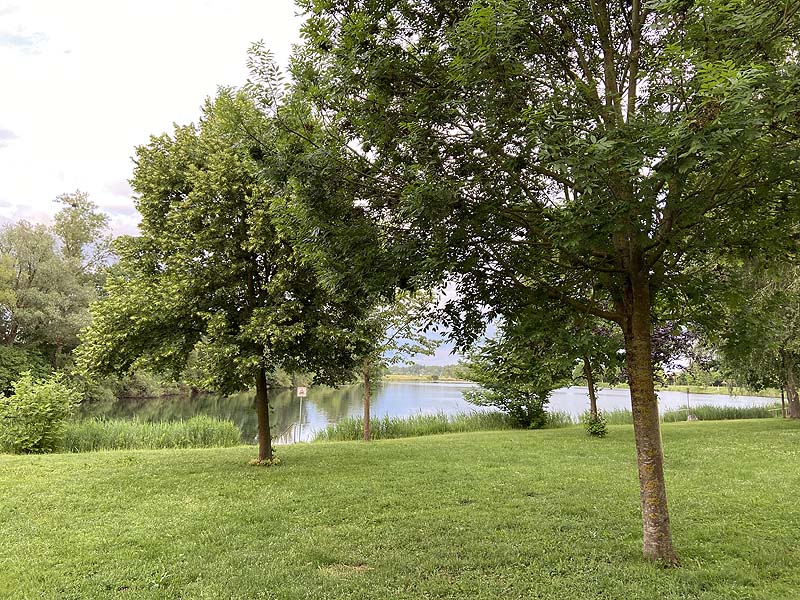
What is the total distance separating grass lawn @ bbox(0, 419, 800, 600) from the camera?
377cm

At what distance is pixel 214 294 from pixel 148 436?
22.7ft

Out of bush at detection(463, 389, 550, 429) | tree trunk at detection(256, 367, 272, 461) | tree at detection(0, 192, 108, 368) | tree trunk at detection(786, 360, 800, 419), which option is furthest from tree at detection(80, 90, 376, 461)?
tree at detection(0, 192, 108, 368)

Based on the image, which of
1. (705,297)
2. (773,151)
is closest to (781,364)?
(705,297)

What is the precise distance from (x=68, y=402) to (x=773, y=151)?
1418cm

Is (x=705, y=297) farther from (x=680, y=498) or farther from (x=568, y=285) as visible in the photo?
(x=680, y=498)

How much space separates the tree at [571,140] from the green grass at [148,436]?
446 inches

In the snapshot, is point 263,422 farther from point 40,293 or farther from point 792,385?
point 40,293

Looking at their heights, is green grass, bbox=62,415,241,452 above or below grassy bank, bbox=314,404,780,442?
above

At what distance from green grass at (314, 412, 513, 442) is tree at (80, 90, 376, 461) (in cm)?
639

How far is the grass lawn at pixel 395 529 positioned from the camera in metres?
3.77

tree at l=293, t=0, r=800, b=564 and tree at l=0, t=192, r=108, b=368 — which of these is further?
tree at l=0, t=192, r=108, b=368

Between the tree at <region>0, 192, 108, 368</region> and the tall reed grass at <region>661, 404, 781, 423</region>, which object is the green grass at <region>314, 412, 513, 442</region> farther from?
the tree at <region>0, 192, 108, 368</region>

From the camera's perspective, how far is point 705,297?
13.7 ft

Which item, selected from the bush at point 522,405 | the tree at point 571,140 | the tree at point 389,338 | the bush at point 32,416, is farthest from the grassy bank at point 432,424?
the tree at point 571,140
